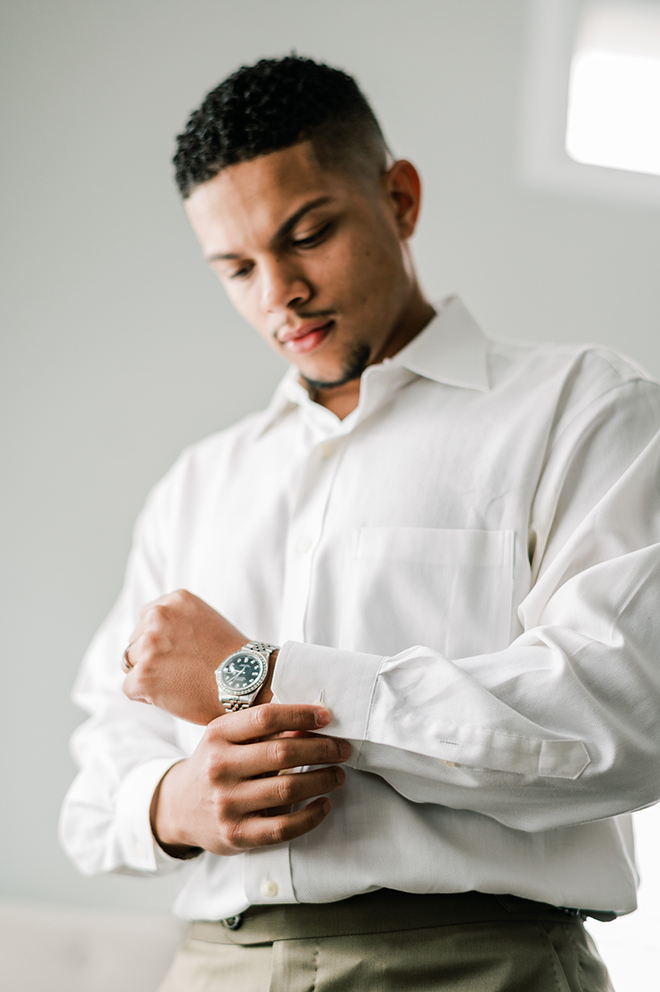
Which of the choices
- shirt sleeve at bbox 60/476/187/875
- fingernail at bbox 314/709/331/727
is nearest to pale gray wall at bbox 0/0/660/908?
shirt sleeve at bbox 60/476/187/875

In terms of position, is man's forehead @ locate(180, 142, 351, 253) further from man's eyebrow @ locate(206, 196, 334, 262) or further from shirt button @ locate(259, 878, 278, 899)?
shirt button @ locate(259, 878, 278, 899)

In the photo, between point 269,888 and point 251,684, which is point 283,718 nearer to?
point 251,684

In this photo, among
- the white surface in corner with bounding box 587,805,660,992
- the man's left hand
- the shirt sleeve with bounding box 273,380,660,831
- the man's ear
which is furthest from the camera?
the white surface in corner with bounding box 587,805,660,992

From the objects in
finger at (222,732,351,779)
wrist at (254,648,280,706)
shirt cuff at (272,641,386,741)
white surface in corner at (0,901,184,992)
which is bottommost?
white surface in corner at (0,901,184,992)

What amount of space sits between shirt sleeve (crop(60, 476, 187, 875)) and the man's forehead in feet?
1.68

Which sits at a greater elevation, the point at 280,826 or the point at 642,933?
the point at 280,826

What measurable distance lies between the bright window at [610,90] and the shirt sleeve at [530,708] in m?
1.08

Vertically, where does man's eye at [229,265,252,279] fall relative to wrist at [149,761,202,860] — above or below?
above

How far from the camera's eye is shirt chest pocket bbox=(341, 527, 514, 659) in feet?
2.84

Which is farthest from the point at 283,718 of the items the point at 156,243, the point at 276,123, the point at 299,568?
the point at 156,243

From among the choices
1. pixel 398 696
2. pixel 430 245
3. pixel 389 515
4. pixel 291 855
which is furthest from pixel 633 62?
pixel 291 855

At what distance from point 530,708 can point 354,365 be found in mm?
537

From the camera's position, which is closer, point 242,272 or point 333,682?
point 333,682

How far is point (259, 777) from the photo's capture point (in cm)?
79
